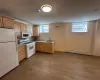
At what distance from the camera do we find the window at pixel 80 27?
184 inches

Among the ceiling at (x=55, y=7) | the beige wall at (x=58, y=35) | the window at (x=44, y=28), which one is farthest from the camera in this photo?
the window at (x=44, y=28)

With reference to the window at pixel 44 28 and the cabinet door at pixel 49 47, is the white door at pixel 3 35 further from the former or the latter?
the window at pixel 44 28

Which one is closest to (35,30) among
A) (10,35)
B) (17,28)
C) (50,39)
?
(50,39)

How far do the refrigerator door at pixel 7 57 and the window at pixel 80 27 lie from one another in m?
4.10

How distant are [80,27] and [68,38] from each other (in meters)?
1.14

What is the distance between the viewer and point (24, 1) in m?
1.77

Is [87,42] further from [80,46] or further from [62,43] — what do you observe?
[62,43]

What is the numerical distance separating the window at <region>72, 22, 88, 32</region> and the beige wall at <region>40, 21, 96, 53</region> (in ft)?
0.82

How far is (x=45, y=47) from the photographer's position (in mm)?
5121

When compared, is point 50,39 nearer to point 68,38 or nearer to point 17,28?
point 68,38

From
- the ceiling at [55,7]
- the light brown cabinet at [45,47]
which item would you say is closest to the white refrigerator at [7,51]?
the ceiling at [55,7]

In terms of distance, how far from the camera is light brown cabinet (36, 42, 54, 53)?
16.3 feet

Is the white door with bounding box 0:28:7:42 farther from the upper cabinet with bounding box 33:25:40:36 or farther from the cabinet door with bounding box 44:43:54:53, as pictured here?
the upper cabinet with bounding box 33:25:40:36

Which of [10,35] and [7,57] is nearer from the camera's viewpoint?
[7,57]
